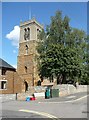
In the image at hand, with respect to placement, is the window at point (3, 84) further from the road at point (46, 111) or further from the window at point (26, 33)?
the road at point (46, 111)

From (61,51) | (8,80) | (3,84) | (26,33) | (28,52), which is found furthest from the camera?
(26,33)

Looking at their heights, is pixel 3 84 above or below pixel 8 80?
below

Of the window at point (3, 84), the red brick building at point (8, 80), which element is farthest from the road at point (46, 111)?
the red brick building at point (8, 80)

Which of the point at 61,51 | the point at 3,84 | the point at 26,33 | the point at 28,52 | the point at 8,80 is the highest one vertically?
the point at 26,33

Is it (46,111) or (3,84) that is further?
(3,84)

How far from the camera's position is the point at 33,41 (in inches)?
2539

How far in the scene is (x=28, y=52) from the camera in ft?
214

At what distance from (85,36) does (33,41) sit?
17.3 meters

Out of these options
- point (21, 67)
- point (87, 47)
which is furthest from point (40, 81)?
point (87, 47)

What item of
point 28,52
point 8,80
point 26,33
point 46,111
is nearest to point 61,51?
point 8,80

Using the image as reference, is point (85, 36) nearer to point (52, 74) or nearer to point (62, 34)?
point (62, 34)

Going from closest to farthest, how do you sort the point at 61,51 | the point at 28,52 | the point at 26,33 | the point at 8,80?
the point at 61,51
the point at 8,80
the point at 28,52
the point at 26,33

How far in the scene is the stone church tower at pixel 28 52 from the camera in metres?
62.2

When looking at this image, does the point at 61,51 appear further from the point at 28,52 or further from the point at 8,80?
the point at 28,52
